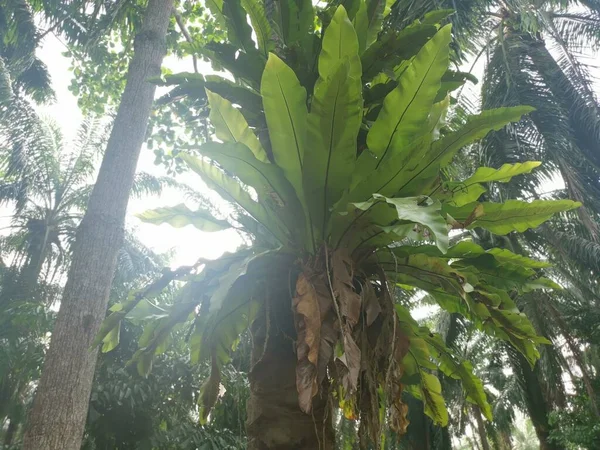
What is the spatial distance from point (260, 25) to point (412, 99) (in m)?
0.83

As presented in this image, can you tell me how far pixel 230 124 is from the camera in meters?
1.53

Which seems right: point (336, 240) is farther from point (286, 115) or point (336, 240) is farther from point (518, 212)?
point (518, 212)

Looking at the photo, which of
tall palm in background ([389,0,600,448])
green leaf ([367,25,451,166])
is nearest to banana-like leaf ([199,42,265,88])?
green leaf ([367,25,451,166])

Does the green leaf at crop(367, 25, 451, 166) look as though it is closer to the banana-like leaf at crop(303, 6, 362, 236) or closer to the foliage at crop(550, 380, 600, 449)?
the banana-like leaf at crop(303, 6, 362, 236)

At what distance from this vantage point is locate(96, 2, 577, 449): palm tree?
125 centimetres

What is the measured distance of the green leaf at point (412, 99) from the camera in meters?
1.37

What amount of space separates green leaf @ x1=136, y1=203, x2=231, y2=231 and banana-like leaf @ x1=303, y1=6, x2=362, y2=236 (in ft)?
1.28

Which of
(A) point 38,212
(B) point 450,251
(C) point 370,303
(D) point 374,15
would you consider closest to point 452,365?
(B) point 450,251

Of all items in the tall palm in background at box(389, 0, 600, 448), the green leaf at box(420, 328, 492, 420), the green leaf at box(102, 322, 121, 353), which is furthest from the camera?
the tall palm in background at box(389, 0, 600, 448)

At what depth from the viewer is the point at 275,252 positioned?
4.66 ft

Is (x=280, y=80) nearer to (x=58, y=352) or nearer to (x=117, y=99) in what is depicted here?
(x=58, y=352)

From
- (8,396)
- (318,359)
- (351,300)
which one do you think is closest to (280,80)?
(351,300)

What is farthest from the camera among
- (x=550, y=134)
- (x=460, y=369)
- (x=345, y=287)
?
(x=550, y=134)

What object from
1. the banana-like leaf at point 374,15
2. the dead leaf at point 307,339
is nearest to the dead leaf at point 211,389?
the dead leaf at point 307,339
